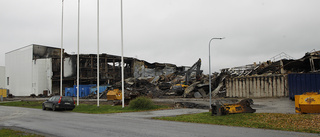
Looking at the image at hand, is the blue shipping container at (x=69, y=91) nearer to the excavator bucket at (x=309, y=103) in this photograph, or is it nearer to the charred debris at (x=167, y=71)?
the charred debris at (x=167, y=71)

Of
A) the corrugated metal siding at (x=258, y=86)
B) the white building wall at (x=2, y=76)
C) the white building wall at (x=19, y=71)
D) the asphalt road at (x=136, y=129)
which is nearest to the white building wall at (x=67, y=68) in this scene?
the white building wall at (x=19, y=71)

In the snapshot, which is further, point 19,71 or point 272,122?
point 19,71

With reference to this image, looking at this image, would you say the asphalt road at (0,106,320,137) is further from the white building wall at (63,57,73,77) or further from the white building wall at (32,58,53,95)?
the white building wall at (32,58,53,95)

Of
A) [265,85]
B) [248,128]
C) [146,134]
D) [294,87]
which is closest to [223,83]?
[265,85]

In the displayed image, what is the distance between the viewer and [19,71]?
66.8 meters

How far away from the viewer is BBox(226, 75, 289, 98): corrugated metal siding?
33.5 m

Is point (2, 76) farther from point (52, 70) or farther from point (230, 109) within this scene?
point (230, 109)

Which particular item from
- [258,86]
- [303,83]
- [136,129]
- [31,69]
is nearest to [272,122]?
[136,129]

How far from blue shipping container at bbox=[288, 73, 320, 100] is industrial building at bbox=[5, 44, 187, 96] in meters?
42.5

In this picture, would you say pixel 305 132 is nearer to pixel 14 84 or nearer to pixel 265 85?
pixel 265 85

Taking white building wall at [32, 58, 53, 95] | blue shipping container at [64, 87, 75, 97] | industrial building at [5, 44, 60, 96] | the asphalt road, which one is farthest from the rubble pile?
industrial building at [5, 44, 60, 96]

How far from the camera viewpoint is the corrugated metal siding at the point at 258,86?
3353cm

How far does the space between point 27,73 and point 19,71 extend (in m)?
4.49

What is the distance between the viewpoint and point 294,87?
2914 cm
